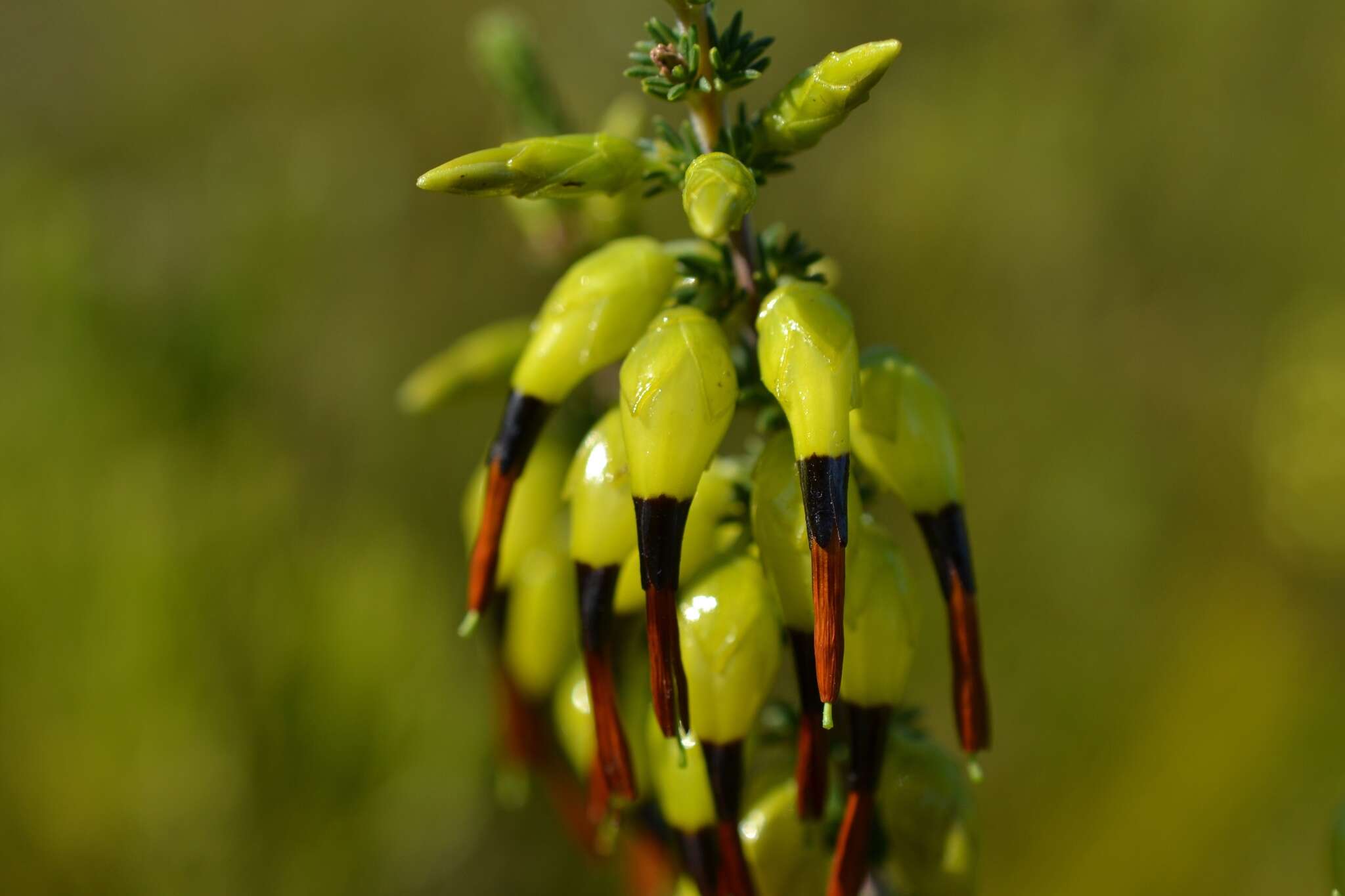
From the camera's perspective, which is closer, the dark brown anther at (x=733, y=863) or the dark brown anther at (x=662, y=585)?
the dark brown anther at (x=662, y=585)

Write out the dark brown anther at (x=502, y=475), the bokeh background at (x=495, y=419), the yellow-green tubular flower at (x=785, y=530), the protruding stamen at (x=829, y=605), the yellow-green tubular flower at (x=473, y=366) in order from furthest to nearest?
the bokeh background at (x=495, y=419) < the yellow-green tubular flower at (x=473, y=366) < the dark brown anther at (x=502, y=475) < the yellow-green tubular flower at (x=785, y=530) < the protruding stamen at (x=829, y=605)

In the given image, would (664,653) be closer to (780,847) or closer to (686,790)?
(686,790)

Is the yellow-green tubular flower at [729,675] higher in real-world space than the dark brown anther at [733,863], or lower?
higher

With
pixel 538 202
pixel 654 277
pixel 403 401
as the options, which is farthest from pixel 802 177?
pixel 654 277

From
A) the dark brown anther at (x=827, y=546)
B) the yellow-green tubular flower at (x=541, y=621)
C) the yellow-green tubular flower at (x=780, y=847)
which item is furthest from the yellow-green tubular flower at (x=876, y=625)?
the yellow-green tubular flower at (x=541, y=621)

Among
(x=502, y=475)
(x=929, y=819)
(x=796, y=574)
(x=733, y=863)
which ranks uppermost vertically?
(x=502, y=475)

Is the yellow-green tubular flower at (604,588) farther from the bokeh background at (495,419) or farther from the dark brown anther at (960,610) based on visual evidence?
the bokeh background at (495,419)

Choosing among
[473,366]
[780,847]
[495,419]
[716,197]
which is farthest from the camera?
[495,419]

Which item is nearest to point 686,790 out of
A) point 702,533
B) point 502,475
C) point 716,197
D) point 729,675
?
point 729,675
